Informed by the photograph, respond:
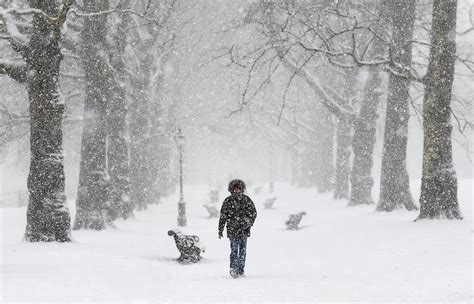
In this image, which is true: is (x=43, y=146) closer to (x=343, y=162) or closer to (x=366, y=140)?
(x=366, y=140)

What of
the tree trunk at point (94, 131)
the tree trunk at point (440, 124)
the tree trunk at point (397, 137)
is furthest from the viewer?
the tree trunk at point (397, 137)

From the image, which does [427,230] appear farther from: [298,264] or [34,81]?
[34,81]

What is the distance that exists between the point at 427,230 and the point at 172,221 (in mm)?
13408

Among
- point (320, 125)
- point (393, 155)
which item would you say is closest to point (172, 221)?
point (393, 155)

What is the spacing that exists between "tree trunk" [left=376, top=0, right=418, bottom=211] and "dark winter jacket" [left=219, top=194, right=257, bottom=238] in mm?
8791

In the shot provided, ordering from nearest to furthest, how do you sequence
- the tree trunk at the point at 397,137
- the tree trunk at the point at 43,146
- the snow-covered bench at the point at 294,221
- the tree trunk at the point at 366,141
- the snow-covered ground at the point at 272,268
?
1. the snow-covered ground at the point at 272,268
2. the tree trunk at the point at 43,146
3. the tree trunk at the point at 397,137
4. the snow-covered bench at the point at 294,221
5. the tree trunk at the point at 366,141

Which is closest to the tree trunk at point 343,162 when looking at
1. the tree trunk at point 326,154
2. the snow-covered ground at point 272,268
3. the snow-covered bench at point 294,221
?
the tree trunk at point 326,154

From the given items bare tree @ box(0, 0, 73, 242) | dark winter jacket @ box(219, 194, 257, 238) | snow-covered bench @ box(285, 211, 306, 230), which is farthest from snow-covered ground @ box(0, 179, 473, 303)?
snow-covered bench @ box(285, 211, 306, 230)

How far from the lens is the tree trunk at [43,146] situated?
38.2ft

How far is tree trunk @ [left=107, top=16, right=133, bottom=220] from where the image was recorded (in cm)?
1869

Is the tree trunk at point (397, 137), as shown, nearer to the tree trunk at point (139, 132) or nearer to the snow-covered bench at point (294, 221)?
the snow-covered bench at point (294, 221)

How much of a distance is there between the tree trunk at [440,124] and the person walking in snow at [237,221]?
17.3ft

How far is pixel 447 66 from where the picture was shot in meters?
13.2

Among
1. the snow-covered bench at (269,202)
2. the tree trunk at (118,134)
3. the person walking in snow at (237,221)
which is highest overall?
the tree trunk at (118,134)
